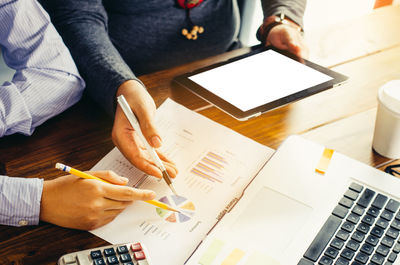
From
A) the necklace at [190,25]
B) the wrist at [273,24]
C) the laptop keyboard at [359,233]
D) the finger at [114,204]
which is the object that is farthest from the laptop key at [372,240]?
the necklace at [190,25]

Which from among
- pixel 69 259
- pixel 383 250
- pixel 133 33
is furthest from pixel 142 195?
pixel 133 33

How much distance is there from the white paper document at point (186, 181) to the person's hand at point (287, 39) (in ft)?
0.96

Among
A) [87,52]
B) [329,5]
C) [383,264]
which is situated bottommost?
[329,5]

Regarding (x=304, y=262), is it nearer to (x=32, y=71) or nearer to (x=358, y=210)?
(x=358, y=210)

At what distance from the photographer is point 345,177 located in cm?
68

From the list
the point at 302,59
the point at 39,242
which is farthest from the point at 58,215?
the point at 302,59

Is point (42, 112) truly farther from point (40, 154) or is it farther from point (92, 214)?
point (92, 214)

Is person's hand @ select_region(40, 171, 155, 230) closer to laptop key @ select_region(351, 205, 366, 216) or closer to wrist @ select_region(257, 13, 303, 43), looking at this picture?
laptop key @ select_region(351, 205, 366, 216)

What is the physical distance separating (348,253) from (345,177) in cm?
15

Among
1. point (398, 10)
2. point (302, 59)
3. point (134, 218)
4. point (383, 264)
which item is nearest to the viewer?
point (383, 264)

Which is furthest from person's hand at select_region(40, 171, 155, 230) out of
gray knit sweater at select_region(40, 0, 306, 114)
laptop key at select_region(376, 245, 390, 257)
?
laptop key at select_region(376, 245, 390, 257)

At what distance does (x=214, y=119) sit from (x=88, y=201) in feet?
1.07

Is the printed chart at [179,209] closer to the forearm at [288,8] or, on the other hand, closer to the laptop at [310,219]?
the laptop at [310,219]

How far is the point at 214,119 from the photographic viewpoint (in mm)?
853
